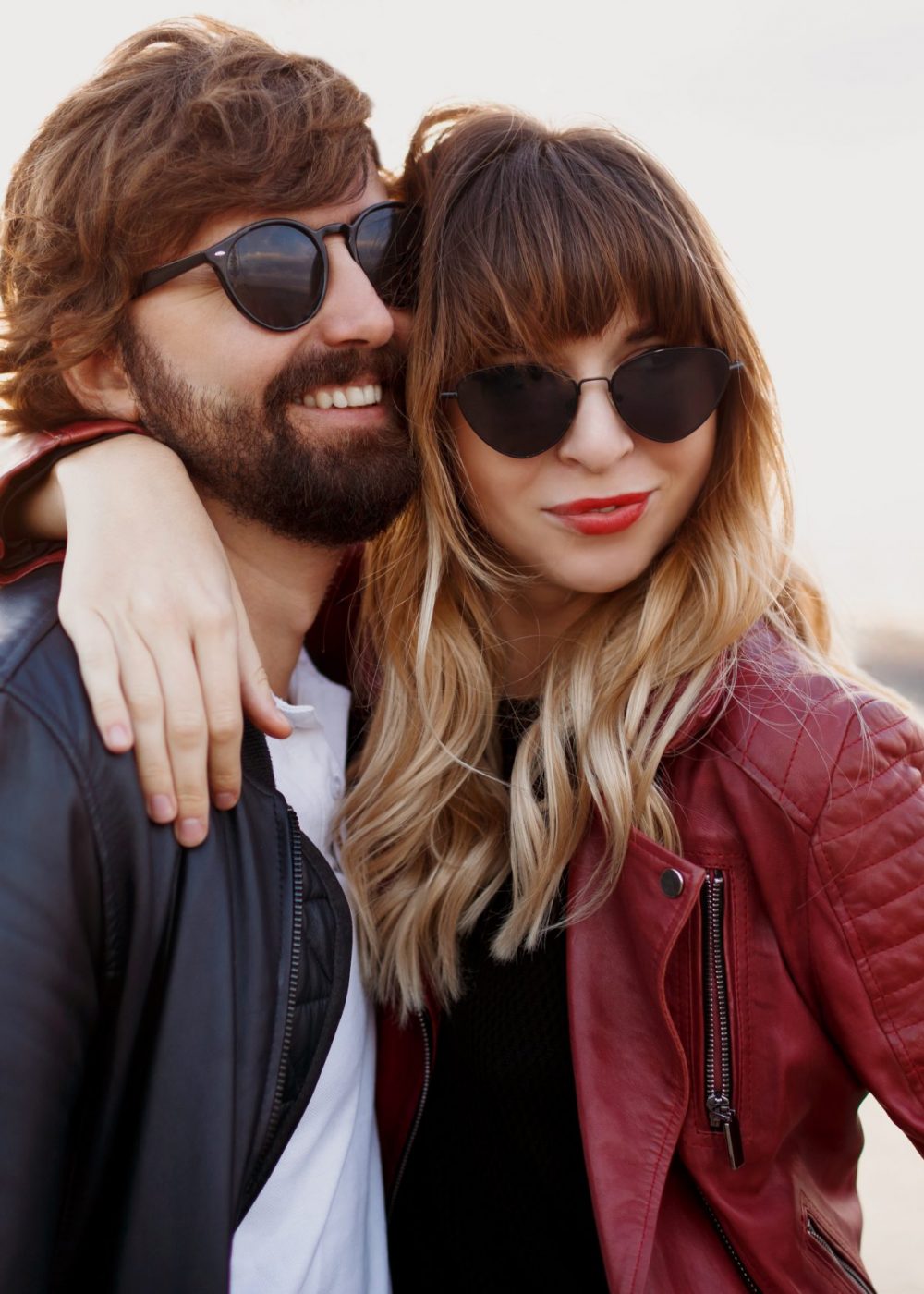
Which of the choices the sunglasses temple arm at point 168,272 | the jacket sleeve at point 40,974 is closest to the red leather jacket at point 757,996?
the jacket sleeve at point 40,974

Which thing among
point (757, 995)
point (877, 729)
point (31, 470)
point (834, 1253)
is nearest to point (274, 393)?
point (31, 470)

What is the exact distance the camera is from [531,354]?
1.86 m

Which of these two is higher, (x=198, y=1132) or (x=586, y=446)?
(x=586, y=446)

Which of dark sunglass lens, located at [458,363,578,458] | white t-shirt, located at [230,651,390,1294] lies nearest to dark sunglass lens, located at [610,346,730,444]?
dark sunglass lens, located at [458,363,578,458]

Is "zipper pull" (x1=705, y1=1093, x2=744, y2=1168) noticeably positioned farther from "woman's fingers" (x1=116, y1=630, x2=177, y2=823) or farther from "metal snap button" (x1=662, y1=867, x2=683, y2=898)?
"woman's fingers" (x1=116, y1=630, x2=177, y2=823)

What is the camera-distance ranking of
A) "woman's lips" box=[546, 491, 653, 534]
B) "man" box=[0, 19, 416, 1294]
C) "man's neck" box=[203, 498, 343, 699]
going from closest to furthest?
1. "man" box=[0, 19, 416, 1294]
2. "woman's lips" box=[546, 491, 653, 534]
3. "man's neck" box=[203, 498, 343, 699]

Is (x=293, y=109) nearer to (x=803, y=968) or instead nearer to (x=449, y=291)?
(x=449, y=291)

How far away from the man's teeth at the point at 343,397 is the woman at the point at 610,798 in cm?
11

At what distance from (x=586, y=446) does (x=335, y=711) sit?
0.90m

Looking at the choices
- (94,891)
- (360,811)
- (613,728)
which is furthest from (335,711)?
(94,891)

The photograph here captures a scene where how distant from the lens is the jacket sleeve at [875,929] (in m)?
1.50

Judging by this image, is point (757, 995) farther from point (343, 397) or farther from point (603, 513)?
point (343, 397)

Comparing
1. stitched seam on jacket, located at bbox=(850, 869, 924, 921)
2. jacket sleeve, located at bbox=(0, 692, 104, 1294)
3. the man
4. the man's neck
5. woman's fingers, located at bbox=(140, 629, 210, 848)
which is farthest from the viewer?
the man's neck

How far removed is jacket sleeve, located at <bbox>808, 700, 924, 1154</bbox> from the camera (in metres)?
1.50
